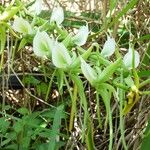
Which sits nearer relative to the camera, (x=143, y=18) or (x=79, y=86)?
(x=79, y=86)

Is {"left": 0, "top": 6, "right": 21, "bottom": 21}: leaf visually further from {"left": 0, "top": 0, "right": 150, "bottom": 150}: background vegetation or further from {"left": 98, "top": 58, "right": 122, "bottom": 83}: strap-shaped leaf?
{"left": 98, "top": 58, "right": 122, "bottom": 83}: strap-shaped leaf

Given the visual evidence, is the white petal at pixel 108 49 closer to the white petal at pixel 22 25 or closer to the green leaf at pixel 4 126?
the white petal at pixel 22 25

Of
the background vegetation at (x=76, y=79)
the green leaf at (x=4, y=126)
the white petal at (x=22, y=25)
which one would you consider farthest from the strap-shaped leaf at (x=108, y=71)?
the green leaf at (x=4, y=126)

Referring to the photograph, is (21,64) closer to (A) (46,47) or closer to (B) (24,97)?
(B) (24,97)

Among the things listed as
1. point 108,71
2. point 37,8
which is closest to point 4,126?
point 37,8

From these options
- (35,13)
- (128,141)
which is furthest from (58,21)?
A: (128,141)
